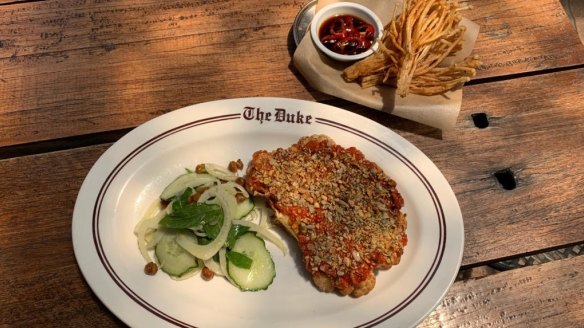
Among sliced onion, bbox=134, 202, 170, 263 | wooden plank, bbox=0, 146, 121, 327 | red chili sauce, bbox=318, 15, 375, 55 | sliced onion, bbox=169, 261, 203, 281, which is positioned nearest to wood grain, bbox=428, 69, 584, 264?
red chili sauce, bbox=318, 15, 375, 55

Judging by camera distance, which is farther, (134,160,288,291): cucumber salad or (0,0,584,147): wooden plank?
(0,0,584,147): wooden plank

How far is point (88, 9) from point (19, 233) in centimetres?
143

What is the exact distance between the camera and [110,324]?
2.21 m

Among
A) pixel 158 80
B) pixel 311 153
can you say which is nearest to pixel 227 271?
Result: pixel 311 153

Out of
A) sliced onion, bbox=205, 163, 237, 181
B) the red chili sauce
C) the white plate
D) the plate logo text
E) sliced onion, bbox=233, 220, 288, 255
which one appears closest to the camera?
the white plate

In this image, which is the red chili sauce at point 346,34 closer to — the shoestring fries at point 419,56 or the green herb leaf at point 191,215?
the shoestring fries at point 419,56

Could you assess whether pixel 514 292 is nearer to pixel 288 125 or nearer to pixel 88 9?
pixel 288 125

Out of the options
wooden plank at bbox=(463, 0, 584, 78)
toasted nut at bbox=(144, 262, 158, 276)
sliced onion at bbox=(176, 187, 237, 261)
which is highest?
wooden plank at bbox=(463, 0, 584, 78)

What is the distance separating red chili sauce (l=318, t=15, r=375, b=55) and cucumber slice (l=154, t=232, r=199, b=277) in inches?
54.5

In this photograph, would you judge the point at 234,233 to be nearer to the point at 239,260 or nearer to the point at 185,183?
the point at 239,260

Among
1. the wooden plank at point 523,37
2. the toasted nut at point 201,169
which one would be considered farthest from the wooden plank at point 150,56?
the toasted nut at point 201,169

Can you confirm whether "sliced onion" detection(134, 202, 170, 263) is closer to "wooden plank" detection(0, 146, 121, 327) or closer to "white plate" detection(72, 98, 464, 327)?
"white plate" detection(72, 98, 464, 327)

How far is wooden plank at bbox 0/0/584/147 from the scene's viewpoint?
2.75m

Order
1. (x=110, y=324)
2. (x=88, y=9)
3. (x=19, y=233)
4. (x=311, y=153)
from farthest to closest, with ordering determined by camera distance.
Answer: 1. (x=88, y=9)
2. (x=311, y=153)
3. (x=19, y=233)
4. (x=110, y=324)
